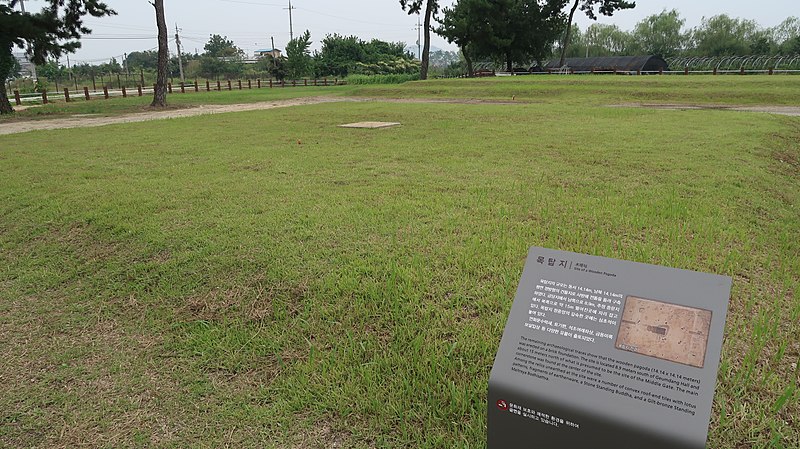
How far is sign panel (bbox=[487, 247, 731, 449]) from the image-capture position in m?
1.39

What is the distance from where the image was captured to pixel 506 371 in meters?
1.57

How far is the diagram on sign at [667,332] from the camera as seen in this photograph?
1.44 metres

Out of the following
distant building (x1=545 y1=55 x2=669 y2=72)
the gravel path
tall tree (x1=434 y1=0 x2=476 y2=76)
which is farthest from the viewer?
distant building (x1=545 y1=55 x2=669 y2=72)

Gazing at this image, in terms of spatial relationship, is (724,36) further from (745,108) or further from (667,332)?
(667,332)

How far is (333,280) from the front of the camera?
333 centimetres

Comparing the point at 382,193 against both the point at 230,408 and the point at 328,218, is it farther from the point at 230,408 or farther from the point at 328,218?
the point at 230,408

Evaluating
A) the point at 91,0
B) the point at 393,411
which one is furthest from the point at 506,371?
the point at 91,0

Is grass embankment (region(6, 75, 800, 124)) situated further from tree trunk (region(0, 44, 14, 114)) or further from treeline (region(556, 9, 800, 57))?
treeline (region(556, 9, 800, 57))

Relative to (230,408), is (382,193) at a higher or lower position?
higher

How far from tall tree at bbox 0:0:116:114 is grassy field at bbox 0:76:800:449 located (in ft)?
50.9

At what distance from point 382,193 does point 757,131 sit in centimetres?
736

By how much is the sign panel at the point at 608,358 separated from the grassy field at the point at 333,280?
0.74 metres

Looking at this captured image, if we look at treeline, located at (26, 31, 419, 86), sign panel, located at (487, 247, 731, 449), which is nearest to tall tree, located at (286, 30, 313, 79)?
treeline, located at (26, 31, 419, 86)

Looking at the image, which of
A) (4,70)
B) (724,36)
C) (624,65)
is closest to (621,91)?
(4,70)
